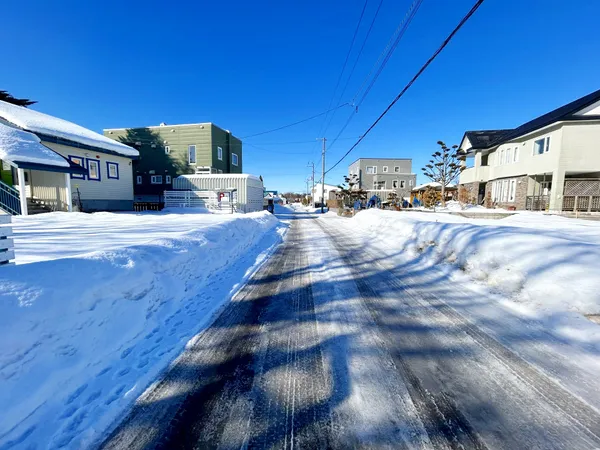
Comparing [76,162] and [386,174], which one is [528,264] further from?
[386,174]

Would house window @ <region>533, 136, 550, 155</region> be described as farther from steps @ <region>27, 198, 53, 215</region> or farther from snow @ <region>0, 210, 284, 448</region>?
steps @ <region>27, 198, 53, 215</region>

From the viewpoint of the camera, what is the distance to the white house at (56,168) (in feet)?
35.9

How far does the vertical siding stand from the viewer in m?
14.6

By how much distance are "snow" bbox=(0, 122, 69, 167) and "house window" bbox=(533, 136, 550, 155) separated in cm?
3035

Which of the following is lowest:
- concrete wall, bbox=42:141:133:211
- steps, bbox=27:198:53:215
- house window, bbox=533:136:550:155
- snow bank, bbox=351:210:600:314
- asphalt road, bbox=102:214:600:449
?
asphalt road, bbox=102:214:600:449

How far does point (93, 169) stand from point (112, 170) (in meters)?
1.41

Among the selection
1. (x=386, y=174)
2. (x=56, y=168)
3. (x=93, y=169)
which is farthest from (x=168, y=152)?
(x=386, y=174)

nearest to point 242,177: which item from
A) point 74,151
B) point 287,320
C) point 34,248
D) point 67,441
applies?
point 74,151

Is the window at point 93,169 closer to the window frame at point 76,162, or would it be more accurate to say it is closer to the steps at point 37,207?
the window frame at point 76,162

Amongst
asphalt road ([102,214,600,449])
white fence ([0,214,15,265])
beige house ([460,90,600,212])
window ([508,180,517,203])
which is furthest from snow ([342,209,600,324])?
window ([508,180,517,203])

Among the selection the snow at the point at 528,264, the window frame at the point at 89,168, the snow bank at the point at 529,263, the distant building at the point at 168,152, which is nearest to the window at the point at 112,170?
the window frame at the point at 89,168

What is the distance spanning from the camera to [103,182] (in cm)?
1675

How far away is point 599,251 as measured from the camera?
4004mm

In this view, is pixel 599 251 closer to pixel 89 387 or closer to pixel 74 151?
pixel 89 387
